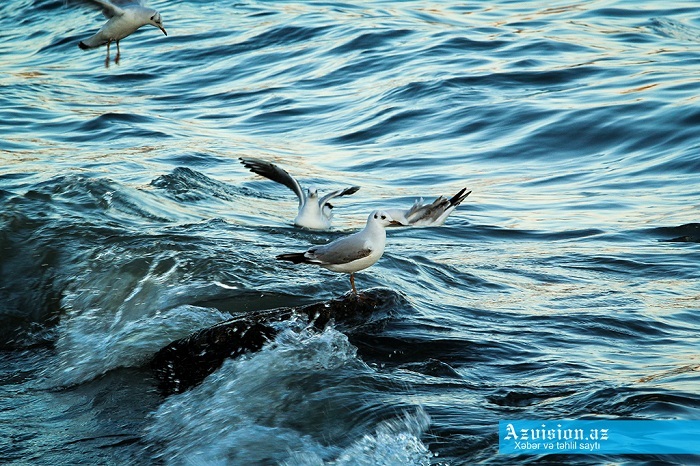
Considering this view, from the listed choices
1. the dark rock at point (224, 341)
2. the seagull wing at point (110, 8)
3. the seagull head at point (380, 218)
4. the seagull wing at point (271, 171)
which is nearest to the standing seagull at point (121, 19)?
the seagull wing at point (110, 8)

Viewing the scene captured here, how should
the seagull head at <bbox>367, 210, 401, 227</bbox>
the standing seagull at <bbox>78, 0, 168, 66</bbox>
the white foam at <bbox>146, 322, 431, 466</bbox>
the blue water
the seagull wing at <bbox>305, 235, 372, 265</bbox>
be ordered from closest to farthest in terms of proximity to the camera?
the white foam at <bbox>146, 322, 431, 466</bbox> → the blue water → the seagull wing at <bbox>305, 235, 372, 265</bbox> → the seagull head at <bbox>367, 210, 401, 227</bbox> → the standing seagull at <bbox>78, 0, 168, 66</bbox>

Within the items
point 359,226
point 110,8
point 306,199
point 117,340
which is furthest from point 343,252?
point 110,8

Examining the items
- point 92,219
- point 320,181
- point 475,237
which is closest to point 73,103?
point 320,181

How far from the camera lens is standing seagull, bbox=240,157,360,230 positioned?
7.91m

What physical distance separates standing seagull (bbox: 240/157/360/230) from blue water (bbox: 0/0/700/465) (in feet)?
1.19

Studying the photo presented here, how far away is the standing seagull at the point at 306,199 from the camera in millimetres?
7914

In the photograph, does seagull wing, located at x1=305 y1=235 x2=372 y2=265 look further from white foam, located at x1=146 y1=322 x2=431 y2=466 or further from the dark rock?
white foam, located at x1=146 y1=322 x2=431 y2=466

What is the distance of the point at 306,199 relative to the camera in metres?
8.12

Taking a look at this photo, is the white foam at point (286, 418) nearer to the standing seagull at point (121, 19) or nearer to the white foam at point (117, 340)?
the white foam at point (117, 340)

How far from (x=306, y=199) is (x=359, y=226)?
658mm

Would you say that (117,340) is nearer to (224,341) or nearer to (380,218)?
(224,341)

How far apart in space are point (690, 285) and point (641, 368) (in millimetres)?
1645

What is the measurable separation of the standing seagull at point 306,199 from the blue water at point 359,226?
364mm

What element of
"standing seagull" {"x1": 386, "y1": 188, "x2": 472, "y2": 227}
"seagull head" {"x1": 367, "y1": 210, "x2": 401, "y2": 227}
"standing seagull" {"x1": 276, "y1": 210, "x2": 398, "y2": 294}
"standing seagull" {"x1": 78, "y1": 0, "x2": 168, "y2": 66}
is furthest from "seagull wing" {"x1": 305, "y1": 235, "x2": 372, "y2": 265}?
"standing seagull" {"x1": 78, "y1": 0, "x2": 168, "y2": 66}
